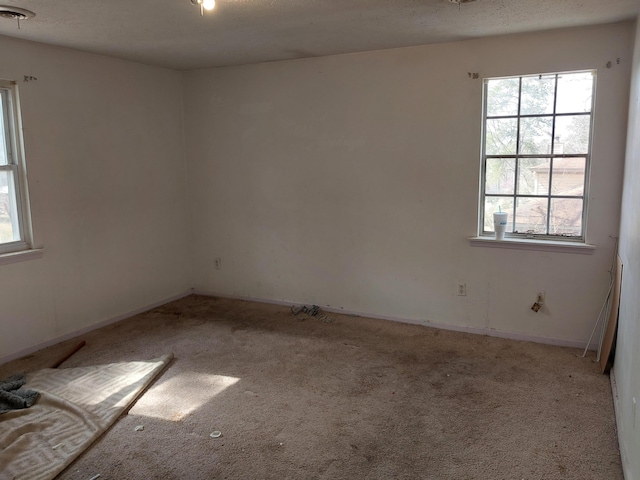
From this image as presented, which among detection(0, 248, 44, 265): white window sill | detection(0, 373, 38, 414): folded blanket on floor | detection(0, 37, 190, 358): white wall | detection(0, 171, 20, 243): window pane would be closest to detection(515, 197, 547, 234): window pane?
detection(0, 37, 190, 358): white wall

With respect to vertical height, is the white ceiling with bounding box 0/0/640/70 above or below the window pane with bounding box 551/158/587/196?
above

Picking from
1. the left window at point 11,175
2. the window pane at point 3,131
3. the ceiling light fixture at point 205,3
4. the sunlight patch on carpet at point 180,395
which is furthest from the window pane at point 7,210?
the ceiling light fixture at point 205,3

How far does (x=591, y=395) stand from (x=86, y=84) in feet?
14.5

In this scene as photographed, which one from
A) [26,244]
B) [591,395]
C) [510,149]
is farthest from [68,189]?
[591,395]

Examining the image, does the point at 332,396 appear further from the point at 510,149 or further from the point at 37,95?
the point at 37,95

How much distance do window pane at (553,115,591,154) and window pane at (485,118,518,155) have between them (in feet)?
1.00

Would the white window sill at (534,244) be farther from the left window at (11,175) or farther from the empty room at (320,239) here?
the left window at (11,175)

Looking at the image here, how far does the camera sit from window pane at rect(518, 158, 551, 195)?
3.72 meters

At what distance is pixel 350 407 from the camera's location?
2846 mm

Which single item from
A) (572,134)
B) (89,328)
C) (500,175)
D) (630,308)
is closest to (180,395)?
(89,328)

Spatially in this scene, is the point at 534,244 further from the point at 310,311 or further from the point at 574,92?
the point at 310,311

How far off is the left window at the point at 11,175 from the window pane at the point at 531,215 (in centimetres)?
383

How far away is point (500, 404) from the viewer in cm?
286

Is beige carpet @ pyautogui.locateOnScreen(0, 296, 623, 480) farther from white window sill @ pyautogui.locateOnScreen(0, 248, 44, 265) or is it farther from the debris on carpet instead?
white window sill @ pyautogui.locateOnScreen(0, 248, 44, 265)
